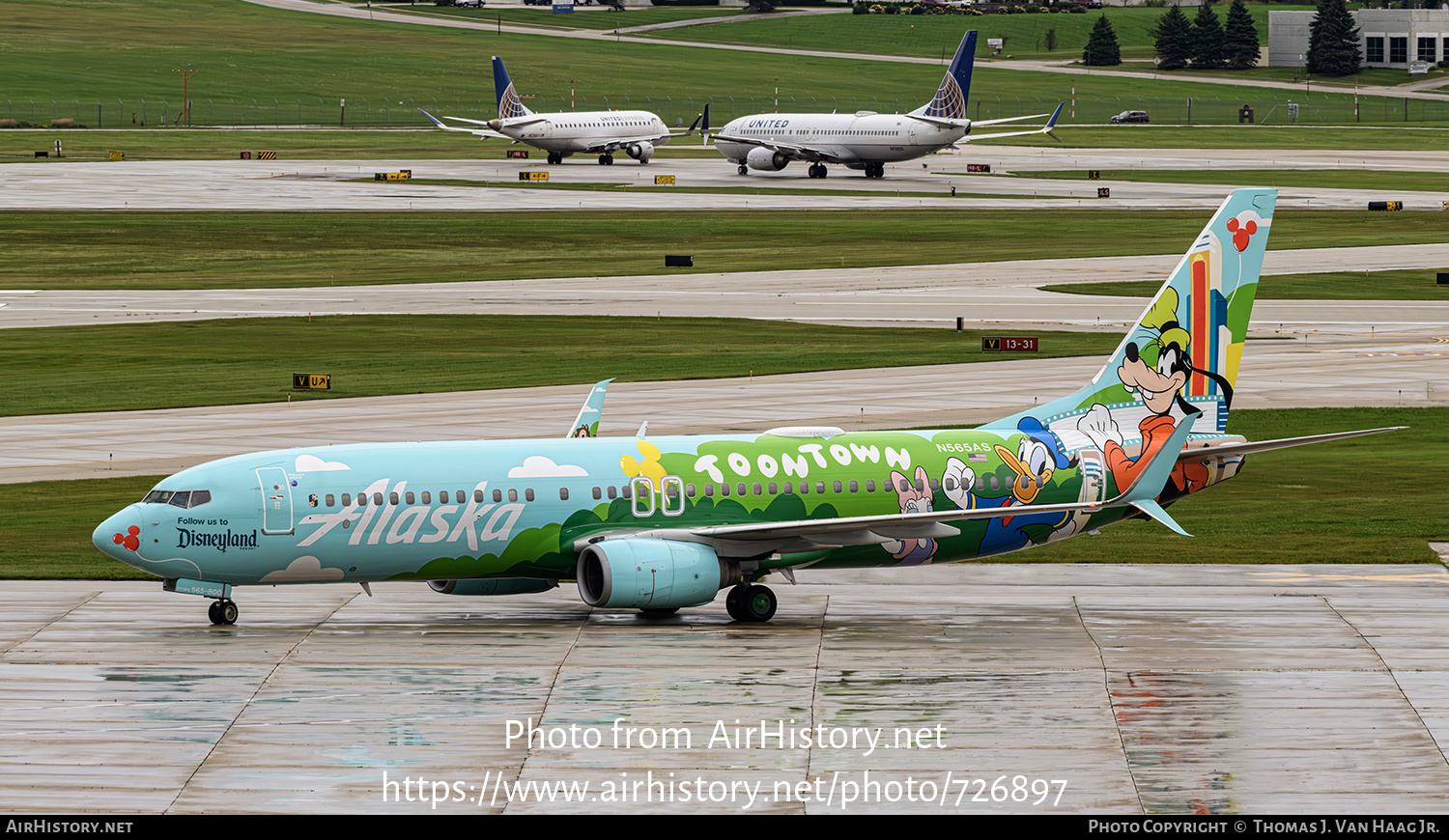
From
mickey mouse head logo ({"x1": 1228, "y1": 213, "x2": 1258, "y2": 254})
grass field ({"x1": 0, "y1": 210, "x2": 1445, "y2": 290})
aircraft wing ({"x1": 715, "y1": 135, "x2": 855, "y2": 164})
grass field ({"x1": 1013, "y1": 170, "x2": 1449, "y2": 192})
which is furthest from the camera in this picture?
aircraft wing ({"x1": 715, "y1": 135, "x2": 855, "y2": 164})

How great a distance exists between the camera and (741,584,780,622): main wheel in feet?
129

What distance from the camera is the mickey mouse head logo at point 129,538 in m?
36.5

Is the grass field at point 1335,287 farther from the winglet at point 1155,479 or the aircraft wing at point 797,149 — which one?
the aircraft wing at point 797,149

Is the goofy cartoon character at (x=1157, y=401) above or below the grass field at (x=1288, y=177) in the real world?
above

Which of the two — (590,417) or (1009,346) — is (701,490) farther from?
(1009,346)

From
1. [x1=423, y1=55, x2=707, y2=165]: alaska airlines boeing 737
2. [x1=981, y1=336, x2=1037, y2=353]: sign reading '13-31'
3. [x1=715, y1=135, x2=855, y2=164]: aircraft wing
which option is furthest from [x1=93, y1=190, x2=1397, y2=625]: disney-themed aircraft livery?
[x1=423, y1=55, x2=707, y2=165]: alaska airlines boeing 737

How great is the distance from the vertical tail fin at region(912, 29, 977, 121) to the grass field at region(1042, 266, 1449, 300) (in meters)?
59.0

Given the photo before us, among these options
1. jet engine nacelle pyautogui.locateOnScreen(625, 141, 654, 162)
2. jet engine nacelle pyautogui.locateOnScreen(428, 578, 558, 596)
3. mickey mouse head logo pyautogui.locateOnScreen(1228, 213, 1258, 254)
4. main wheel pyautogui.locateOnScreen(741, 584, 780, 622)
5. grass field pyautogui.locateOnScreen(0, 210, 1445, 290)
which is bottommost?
grass field pyautogui.locateOnScreen(0, 210, 1445, 290)

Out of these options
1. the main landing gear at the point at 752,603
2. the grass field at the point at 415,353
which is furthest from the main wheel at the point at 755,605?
the grass field at the point at 415,353

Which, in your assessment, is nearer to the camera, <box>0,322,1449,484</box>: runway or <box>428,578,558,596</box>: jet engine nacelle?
<box>428,578,558,596</box>: jet engine nacelle

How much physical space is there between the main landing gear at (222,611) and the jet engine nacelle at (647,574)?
758cm

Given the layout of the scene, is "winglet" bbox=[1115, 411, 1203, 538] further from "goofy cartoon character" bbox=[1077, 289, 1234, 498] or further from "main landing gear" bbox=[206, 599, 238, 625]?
"main landing gear" bbox=[206, 599, 238, 625]

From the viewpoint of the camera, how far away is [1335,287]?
4126 inches
